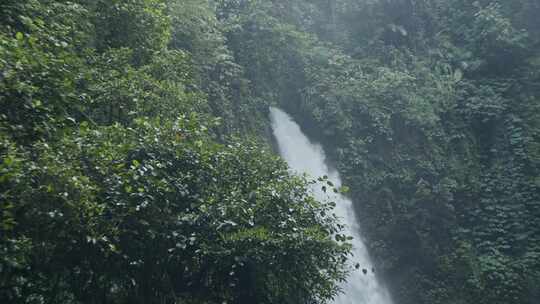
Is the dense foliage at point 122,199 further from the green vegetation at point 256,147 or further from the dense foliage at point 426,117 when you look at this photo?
the dense foliage at point 426,117

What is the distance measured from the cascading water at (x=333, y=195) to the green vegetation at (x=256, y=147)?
15.1 inches

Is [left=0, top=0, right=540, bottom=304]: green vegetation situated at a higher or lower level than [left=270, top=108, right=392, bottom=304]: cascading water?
higher

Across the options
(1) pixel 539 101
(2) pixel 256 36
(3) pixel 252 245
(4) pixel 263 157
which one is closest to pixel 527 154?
(1) pixel 539 101

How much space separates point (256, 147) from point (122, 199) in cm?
225

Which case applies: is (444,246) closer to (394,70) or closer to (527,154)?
(527,154)

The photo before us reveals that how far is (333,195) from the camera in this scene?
45.5 ft

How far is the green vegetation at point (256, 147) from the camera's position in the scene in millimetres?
5617

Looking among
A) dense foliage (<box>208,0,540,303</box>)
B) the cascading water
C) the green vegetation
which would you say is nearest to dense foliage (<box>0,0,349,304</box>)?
the green vegetation

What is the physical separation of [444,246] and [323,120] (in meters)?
4.23

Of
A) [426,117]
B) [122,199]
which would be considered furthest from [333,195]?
[122,199]

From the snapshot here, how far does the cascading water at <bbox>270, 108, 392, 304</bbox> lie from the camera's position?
12453 millimetres

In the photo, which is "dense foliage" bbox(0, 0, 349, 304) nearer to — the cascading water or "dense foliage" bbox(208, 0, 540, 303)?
the cascading water

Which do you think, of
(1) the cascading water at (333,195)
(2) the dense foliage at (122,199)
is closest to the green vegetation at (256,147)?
(2) the dense foliage at (122,199)

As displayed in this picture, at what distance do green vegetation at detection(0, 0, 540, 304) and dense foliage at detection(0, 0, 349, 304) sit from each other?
21 millimetres
